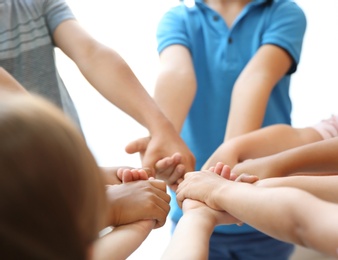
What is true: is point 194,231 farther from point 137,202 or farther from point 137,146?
point 137,146

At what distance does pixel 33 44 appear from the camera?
1053 mm

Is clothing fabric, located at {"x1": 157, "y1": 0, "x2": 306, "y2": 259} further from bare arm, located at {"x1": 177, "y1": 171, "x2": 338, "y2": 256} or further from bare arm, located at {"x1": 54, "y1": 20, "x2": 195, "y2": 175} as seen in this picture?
bare arm, located at {"x1": 177, "y1": 171, "x2": 338, "y2": 256}

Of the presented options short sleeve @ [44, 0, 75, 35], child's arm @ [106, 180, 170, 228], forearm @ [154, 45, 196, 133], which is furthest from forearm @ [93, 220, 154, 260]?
short sleeve @ [44, 0, 75, 35]

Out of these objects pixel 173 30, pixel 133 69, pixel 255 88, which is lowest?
pixel 133 69

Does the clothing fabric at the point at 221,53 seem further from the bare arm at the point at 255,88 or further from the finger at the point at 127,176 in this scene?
the finger at the point at 127,176

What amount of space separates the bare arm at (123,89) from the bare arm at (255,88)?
0.13m

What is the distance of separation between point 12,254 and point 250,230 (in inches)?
31.1

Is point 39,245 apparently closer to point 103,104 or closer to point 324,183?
point 324,183

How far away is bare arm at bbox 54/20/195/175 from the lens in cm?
101

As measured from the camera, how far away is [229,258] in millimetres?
1144

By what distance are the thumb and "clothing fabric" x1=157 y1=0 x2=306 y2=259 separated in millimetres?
172

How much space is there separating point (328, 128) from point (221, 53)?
27 centimetres

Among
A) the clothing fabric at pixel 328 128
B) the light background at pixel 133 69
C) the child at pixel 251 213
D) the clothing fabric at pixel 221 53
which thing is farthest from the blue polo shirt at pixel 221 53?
the light background at pixel 133 69

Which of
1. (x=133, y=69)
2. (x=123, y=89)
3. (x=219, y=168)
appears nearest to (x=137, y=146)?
(x=123, y=89)
